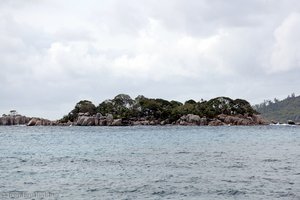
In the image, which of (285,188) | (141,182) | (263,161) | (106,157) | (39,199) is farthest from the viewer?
(106,157)

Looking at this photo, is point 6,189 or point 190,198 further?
point 6,189

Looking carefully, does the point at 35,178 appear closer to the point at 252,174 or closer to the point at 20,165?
the point at 20,165

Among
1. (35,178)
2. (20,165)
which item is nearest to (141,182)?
(35,178)

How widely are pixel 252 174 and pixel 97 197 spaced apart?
1653 cm

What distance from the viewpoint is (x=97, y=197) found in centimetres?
3181

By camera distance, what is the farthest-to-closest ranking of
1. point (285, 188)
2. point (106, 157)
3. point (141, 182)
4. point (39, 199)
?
1. point (106, 157)
2. point (141, 182)
3. point (285, 188)
4. point (39, 199)

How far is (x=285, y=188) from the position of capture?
34938 millimetres

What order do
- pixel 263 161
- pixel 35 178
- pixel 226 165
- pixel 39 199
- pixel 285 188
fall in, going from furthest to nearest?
1. pixel 263 161
2. pixel 226 165
3. pixel 35 178
4. pixel 285 188
5. pixel 39 199

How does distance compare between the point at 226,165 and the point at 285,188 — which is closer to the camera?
the point at 285,188

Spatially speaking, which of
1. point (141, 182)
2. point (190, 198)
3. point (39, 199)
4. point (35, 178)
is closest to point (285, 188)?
point (190, 198)

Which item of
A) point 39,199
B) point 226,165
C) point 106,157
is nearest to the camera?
point 39,199

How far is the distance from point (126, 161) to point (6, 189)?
70.0 ft

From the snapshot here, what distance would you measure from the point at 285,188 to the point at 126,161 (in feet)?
77.9

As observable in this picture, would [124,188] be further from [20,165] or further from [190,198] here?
[20,165]
